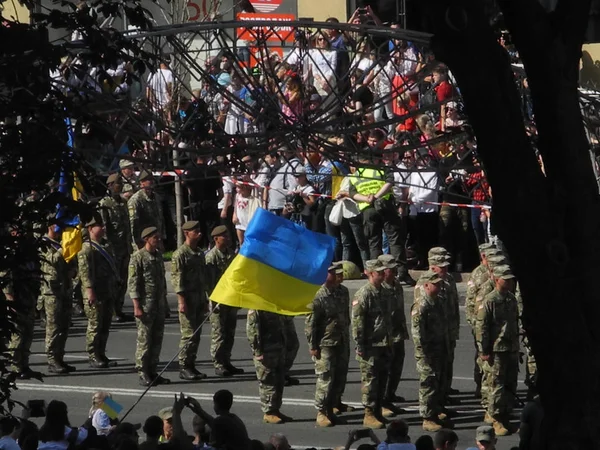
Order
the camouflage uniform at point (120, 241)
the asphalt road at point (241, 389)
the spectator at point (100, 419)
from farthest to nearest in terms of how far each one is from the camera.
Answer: the camouflage uniform at point (120, 241)
the asphalt road at point (241, 389)
the spectator at point (100, 419)

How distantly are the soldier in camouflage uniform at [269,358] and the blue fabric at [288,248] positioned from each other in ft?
4.19

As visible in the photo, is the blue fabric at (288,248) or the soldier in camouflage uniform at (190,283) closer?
the blue fabric at (288,248)

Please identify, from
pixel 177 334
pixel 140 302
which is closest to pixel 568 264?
pixel 140 302

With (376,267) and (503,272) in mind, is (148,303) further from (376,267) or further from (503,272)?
Answer: (503,272)

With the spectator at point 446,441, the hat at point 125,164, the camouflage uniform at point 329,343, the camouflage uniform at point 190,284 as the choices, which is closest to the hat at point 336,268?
the camouflage uniform at point 329,343

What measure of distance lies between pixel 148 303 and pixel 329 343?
3023 millimetres

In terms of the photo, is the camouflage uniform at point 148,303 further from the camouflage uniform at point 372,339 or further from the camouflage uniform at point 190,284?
the camouflage uniform at point 372,339

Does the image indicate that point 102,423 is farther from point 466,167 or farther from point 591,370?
point 591,370

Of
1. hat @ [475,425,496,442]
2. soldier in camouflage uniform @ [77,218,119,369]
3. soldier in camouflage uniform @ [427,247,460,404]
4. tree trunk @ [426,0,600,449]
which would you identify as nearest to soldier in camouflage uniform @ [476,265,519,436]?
soldier in camouflage uniform @ [427,247,460,404]

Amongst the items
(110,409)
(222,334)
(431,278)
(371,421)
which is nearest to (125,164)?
(110,409)

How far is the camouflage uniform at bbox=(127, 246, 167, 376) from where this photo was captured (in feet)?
60.8

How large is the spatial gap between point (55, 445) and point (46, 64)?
401 cm

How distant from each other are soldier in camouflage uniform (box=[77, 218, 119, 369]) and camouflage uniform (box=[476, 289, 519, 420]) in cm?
516

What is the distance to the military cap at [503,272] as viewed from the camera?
1703 cm
